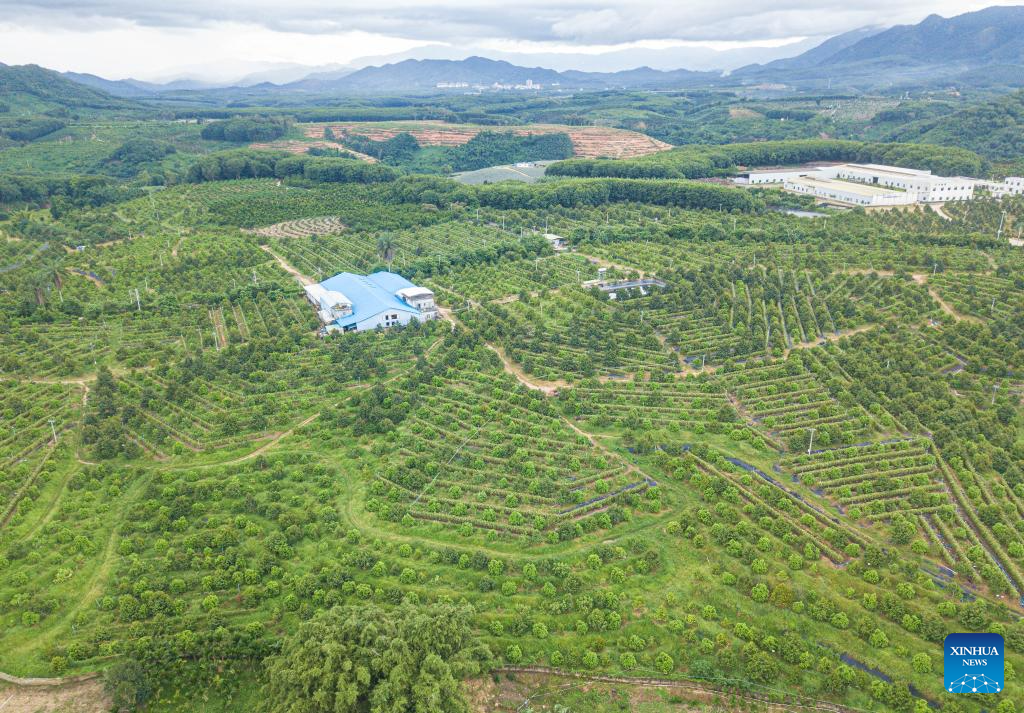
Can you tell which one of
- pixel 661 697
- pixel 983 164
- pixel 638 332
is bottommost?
pixel 661 697

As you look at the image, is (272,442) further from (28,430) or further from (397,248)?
(397,248)

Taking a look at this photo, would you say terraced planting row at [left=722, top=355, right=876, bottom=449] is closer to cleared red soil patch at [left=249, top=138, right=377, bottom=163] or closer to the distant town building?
the distant town building

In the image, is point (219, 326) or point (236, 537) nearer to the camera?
point (236, 537)

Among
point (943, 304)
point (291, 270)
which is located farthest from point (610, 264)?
point (291, 270)

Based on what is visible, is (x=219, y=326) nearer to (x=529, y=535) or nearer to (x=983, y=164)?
(x=529, y=535)

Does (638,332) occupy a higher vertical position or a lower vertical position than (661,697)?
higher

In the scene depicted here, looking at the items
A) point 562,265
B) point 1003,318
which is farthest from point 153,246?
point 1003,318
